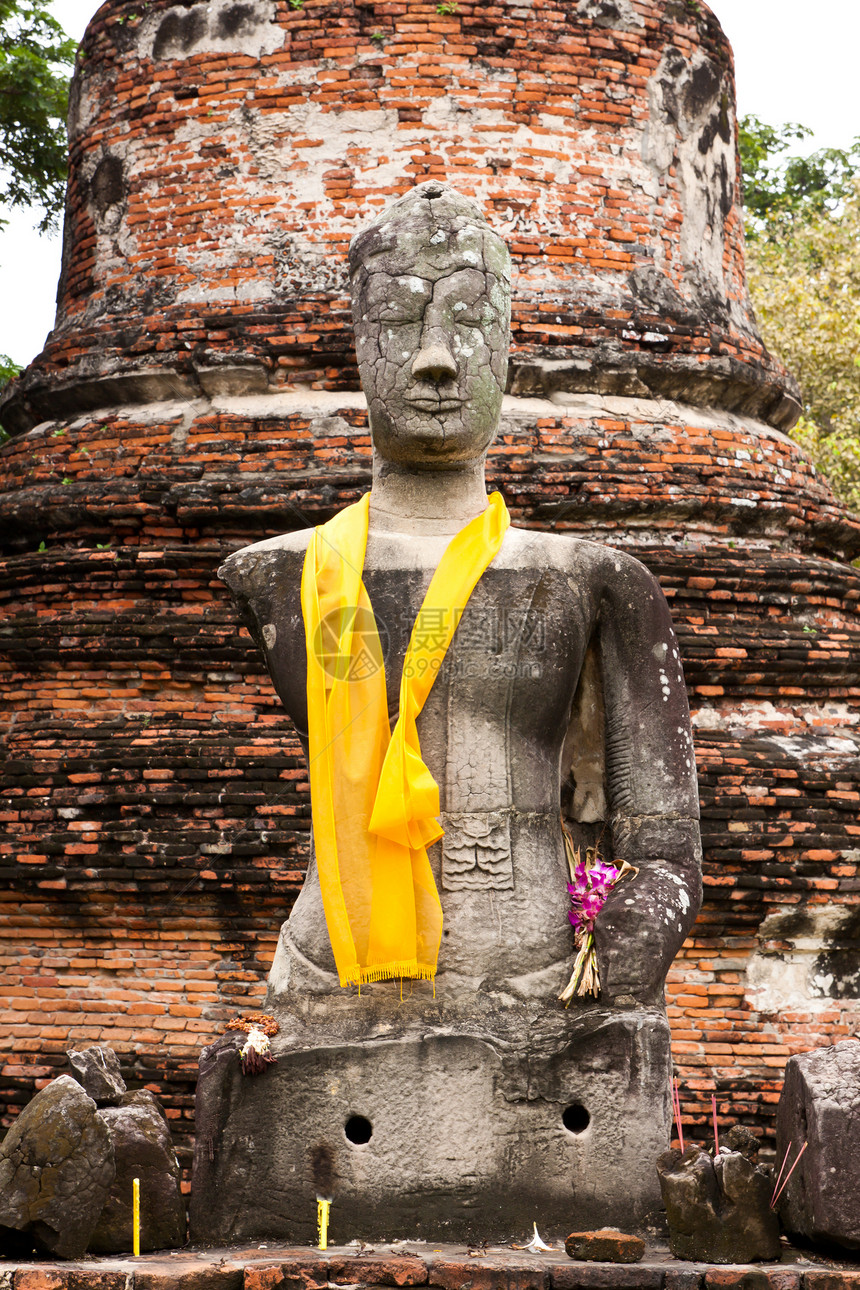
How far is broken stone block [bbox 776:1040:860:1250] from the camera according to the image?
138 inches

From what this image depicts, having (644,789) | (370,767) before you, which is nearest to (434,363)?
(370,767)

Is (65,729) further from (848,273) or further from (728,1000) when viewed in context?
(848,273)

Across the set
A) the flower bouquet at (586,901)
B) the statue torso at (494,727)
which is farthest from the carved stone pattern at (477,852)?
the flower bouquet at (586,901)

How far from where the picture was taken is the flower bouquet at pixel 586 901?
375 cm

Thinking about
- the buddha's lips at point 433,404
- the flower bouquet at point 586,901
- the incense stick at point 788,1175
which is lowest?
the incense stick at point 788,1175

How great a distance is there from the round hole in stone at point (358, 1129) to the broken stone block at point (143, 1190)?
471 mm

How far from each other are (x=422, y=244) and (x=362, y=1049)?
2.05 metres

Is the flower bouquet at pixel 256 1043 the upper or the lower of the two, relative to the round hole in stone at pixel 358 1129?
upper

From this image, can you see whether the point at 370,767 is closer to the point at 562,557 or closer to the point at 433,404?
the point at 562,557

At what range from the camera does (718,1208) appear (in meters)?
3.46

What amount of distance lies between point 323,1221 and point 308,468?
18.0 ft

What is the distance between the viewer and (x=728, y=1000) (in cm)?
806

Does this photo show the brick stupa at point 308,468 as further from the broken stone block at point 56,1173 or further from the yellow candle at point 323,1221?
the broken stone block at point 56,1173

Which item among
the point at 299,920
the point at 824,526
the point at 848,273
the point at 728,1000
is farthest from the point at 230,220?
the point at 848,273
